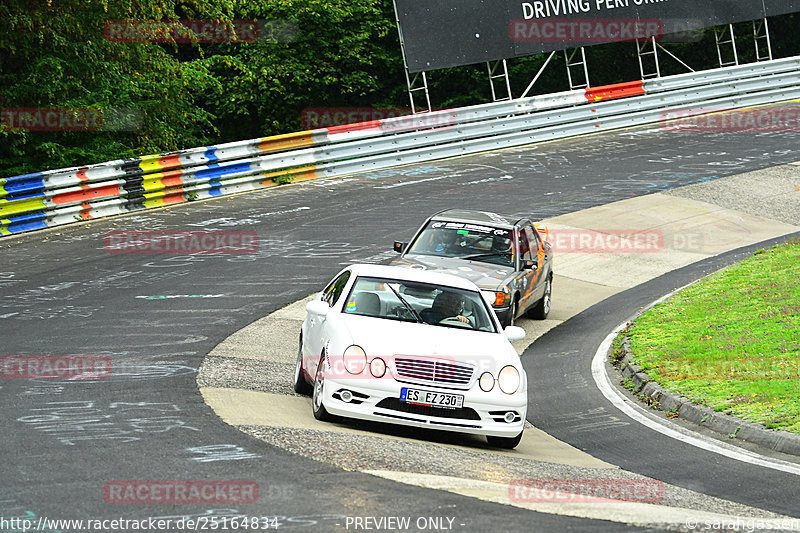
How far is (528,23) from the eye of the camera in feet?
102

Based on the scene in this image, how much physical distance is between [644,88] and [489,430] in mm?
25378

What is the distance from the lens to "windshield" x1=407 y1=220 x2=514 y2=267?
15.3 metres

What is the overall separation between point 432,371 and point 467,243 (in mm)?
6691

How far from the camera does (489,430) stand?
901 centimetres

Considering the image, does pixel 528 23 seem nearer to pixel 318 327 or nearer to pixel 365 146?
pixel 365 146

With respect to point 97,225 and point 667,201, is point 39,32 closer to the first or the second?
point 97,225

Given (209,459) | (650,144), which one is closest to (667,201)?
(650,144)

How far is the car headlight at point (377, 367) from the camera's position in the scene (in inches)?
350

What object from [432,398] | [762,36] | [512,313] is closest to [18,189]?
[512,313]
